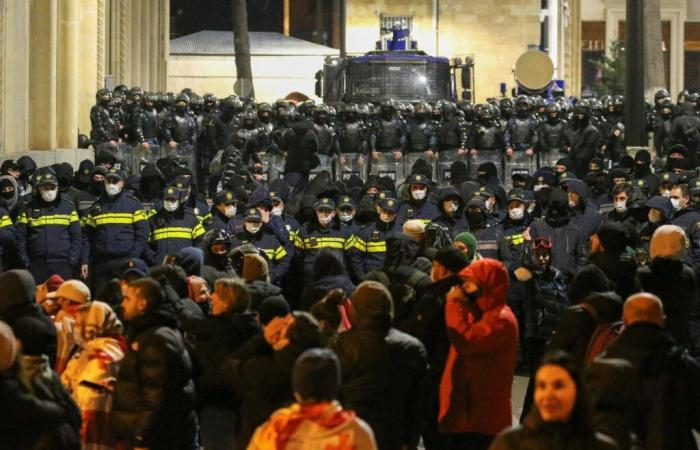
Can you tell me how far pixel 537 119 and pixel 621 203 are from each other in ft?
37.0

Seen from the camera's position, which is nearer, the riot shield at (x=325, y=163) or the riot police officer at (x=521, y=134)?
the riot shield at (x=325, y=163)

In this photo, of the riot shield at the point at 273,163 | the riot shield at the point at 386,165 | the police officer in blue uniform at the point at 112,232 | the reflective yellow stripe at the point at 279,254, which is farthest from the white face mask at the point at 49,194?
the riot shield at the point at 386,165

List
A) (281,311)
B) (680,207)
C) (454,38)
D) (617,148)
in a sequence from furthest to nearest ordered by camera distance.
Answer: (454,38) → (617,148) → (680,207) → (281,311)

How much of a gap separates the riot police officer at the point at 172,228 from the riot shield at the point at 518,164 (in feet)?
40.5

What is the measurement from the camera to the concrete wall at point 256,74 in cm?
6431

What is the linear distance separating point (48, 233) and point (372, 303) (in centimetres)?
905

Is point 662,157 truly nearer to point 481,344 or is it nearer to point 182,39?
point 481,344

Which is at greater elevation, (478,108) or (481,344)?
(478,108)

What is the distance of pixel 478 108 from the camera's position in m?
30.0

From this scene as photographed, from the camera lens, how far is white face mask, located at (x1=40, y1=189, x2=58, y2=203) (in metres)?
17.9

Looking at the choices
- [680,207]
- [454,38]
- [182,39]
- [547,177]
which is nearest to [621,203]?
[680,207]

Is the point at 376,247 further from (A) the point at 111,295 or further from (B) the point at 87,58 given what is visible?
(B) the point at 87,58

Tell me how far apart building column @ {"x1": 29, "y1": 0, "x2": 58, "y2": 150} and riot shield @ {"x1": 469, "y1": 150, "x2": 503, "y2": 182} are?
284 inches

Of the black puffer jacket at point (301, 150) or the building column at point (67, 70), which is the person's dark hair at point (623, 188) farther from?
the building column at point (67, 70)
